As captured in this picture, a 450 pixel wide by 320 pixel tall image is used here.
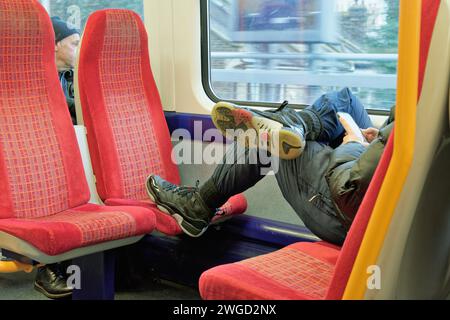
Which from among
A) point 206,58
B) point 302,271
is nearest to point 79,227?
point 302,271

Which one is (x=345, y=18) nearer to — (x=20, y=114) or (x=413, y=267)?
(x=20, y=114)

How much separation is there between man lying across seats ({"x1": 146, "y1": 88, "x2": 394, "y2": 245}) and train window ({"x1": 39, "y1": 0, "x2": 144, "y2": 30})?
4.84 feet

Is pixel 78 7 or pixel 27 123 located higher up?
pixel 78 7

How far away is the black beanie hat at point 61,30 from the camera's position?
390 cm

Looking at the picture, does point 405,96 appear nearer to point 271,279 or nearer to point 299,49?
point 271,279

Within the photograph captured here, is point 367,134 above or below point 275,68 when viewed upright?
below

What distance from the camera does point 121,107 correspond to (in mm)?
3217

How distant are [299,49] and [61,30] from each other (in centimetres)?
152

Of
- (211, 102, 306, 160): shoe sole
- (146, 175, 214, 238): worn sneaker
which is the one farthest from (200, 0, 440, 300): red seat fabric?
(146, 175, 214, 238): worn sneaker

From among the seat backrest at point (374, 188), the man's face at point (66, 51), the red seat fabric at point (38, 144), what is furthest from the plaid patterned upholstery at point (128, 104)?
the seat backrest at point (374, 188)

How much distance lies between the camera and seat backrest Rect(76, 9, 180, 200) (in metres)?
3.09
